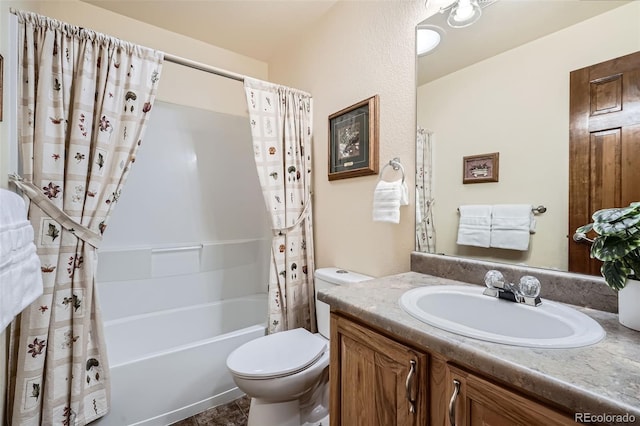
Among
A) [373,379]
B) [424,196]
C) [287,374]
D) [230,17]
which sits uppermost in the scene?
[230,17]

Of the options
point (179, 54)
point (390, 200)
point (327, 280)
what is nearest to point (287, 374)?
point (327, 280)

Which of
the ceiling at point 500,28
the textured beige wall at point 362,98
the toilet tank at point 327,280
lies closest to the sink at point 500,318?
the textured beige wall at point 362,98

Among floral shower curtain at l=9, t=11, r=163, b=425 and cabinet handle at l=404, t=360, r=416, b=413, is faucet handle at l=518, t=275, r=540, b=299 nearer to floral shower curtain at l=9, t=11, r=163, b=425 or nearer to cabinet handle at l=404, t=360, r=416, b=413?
cabinet handle at l=404, t=360, r=416, b=413

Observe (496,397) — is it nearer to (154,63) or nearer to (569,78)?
(569,78)

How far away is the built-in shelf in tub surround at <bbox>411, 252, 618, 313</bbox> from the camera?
816mm

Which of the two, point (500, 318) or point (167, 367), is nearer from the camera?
point (500, 318)

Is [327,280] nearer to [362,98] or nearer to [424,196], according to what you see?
[424,196]

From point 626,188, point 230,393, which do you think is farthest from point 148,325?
point 626,188

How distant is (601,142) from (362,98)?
3.53ft

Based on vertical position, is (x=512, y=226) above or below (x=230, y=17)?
below

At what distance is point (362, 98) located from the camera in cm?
160

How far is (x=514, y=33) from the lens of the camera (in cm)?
104

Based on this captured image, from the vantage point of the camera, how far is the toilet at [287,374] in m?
1.21

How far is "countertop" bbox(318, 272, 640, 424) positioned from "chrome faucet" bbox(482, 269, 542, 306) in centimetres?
13
